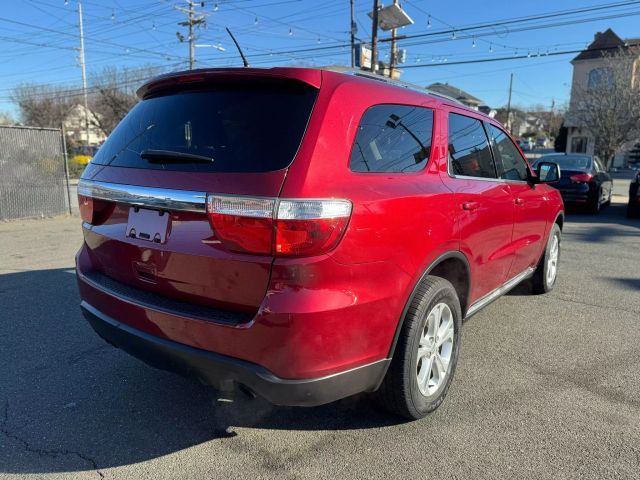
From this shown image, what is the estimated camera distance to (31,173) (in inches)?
408

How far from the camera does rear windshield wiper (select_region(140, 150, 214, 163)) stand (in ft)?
7.31

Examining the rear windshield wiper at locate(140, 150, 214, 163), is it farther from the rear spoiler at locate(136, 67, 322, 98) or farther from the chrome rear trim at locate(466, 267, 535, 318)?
the chrome rear trim at locate(466, 267, 535, 318)

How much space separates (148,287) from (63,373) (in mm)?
1435

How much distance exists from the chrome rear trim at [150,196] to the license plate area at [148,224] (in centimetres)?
4

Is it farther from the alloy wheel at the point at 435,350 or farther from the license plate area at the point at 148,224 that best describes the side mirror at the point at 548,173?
the license plate area at the point at 148,224

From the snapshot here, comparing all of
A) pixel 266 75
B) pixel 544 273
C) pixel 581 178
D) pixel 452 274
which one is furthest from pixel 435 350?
pixel 581 178

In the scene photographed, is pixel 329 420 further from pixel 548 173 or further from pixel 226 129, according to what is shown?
pixel 548 173

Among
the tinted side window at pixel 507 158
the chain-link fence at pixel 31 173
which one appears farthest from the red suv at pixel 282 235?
the chain-link fence at pixel 31 173

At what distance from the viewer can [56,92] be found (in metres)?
49.4

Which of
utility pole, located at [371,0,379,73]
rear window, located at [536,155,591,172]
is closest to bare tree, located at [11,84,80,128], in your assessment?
utility pole, located at [371,0,379,73]

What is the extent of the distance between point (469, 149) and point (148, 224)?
86.4 inches

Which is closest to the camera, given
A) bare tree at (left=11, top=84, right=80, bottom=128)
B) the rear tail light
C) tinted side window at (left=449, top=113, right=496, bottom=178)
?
the rear tail light

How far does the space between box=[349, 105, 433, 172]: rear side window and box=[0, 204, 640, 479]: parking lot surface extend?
1.46 m

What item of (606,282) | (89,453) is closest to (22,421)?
(89,453)
